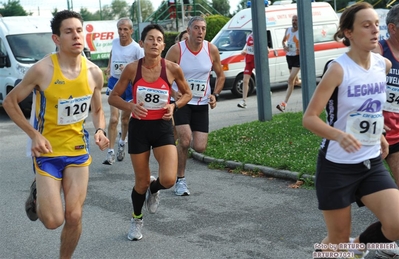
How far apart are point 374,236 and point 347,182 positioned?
0.54 m

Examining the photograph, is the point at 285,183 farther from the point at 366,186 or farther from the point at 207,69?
the point at 366,186

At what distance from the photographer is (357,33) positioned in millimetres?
4863

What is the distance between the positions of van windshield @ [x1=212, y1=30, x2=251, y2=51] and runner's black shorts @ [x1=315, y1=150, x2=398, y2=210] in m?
15.5

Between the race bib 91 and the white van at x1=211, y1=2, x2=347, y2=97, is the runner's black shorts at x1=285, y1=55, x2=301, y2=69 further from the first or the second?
the race bib 91

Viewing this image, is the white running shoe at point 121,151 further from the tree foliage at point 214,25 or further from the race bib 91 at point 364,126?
the tree foliage at point 214,25

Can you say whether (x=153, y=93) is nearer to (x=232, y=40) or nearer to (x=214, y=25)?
(x=232, y=40)

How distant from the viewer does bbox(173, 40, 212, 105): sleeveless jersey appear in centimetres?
904

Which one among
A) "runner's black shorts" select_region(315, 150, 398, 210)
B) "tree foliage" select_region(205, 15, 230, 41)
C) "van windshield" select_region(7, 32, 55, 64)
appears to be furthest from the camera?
"tree foliage" select_region(205, 15, 230, 41)

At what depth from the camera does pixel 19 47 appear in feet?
62.1

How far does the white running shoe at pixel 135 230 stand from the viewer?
273 inches

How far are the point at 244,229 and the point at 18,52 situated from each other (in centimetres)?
1308

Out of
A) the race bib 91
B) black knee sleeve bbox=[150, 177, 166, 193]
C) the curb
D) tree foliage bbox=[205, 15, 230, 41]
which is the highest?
tree foliage bbox=[205, 15, 230, 41]

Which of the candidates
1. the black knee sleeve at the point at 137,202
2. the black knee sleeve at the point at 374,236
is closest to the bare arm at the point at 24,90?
the black knee sleeve at the point at 137,202

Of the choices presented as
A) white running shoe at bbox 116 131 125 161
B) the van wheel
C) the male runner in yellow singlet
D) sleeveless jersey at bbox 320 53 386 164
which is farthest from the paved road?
the van wheel
